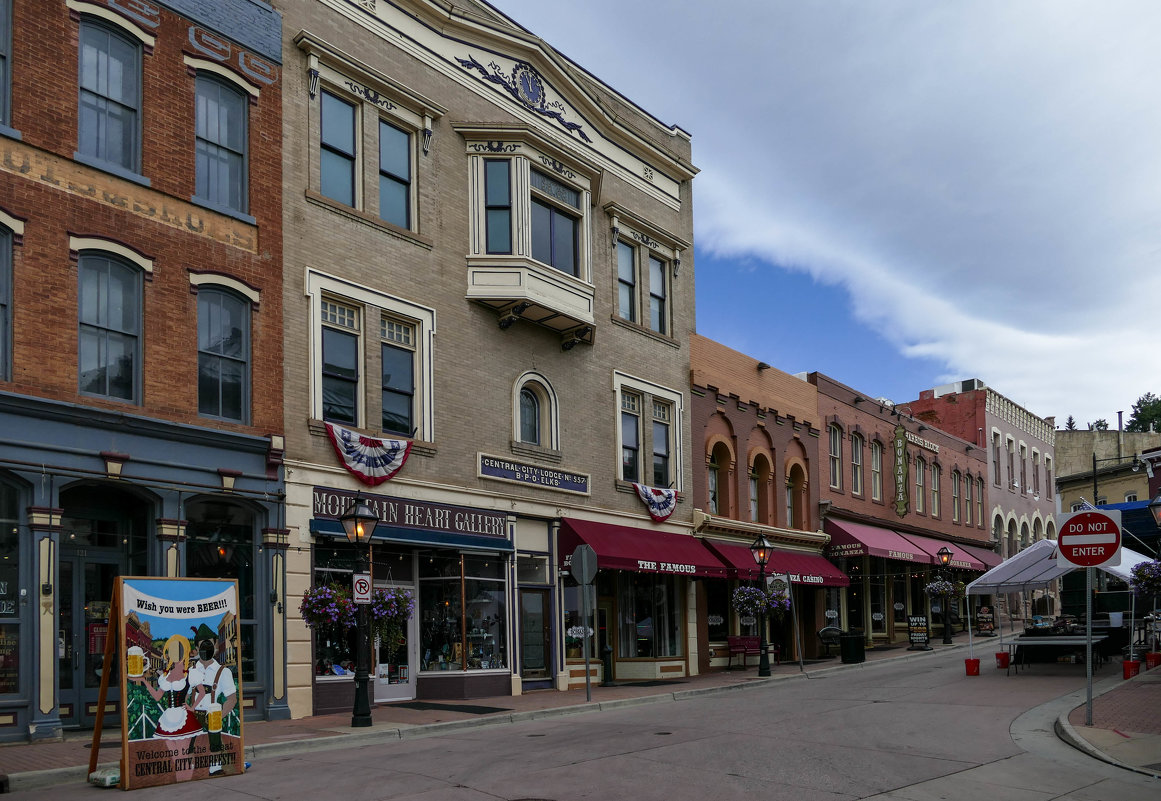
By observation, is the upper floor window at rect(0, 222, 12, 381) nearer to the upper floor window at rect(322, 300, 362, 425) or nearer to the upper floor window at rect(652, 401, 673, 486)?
the upper floor window at rect(322, 300, 362, 425)

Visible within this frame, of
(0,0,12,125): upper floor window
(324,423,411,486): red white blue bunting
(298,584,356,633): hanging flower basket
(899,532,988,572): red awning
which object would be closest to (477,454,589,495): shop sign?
(324,423,411,486): red white blue bunting

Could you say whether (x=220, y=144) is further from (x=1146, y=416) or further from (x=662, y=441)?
(x=1146, y=416)

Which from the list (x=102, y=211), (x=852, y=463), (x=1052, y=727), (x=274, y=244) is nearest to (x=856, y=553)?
(x=852, y=463)

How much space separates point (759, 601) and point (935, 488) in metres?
20.6

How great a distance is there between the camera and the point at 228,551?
17.1 metres

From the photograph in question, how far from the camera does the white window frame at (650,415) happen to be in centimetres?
2644

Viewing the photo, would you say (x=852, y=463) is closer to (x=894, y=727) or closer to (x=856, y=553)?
(x=856, y=553)

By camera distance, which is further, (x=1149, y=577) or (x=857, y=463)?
(x=857, y=463)

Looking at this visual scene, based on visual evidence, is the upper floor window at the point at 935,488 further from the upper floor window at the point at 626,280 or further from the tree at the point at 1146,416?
the tree at the point at 1146,416

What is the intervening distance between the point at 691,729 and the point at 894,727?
273cm

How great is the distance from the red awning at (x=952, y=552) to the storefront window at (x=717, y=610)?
12889 millimetres

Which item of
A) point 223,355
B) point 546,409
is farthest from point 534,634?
point 223,355

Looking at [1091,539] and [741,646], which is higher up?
[1091,539]

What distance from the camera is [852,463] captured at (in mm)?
38562
